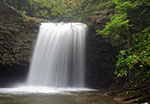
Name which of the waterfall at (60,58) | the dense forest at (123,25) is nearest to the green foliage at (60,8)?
the dense forest at (123,25)

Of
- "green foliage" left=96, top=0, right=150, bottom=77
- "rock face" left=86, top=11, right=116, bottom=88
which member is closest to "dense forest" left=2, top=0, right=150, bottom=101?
"green foliage" left=96, top=0, right=150, bottom=77

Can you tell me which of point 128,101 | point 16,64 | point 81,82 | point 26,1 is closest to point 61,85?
point 81,82

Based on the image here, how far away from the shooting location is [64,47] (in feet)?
38.9

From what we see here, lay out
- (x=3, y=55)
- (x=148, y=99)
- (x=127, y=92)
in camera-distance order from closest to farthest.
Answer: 1. (x=148, y=99)
2. (x=127, y=92)
3. (x=3, y=55)

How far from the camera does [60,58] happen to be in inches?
460

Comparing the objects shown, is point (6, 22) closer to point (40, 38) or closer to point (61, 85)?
point (40, 38)

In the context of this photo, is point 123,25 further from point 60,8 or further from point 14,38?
point 60,8

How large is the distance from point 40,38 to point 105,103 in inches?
328

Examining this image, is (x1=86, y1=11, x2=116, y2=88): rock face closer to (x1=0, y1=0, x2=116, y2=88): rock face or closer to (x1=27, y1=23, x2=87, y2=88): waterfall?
(x1=0, y1=0, x2=116, y2=88): rock face

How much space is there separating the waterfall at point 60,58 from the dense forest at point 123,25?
1.89 m

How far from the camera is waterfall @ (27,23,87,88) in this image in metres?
11.3

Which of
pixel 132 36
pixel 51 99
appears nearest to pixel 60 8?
pixel 132 36

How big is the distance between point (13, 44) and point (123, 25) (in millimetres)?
7697

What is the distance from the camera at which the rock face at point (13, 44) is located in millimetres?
10844
